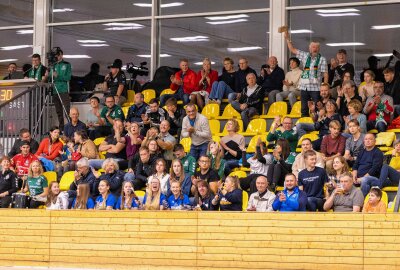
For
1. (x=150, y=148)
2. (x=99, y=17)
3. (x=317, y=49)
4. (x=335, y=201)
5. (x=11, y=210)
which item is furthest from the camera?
(x=99, y=17)

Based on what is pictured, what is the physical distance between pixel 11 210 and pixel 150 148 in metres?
2.74

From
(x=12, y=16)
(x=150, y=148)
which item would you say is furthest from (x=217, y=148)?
(x=12, y=16)

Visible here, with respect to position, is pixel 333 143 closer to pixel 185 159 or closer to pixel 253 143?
pixel 253 143

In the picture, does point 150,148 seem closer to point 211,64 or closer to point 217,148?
point 217,148

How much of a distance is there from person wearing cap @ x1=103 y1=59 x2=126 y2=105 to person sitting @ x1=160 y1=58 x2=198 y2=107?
122cm

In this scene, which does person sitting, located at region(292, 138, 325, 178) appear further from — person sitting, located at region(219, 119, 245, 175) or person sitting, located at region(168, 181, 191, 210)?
person sitting, located at region(168, 181, 191, 210)

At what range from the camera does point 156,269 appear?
47.2ft

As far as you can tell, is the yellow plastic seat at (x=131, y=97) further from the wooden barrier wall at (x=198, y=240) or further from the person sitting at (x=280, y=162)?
the wooden barrier wall at (x=198, y=240)

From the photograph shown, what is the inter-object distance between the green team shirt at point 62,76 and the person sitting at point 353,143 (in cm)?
754

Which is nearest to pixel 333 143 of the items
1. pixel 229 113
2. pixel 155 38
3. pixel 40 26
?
pixel 229 113

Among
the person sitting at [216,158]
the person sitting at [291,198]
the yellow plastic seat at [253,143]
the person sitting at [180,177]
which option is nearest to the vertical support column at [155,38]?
the yellow plastic seat at [253,143]

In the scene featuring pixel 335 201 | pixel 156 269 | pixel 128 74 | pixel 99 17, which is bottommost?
pixel 156 269

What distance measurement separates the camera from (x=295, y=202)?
14.2m

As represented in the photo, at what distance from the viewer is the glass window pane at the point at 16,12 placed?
925 inches
